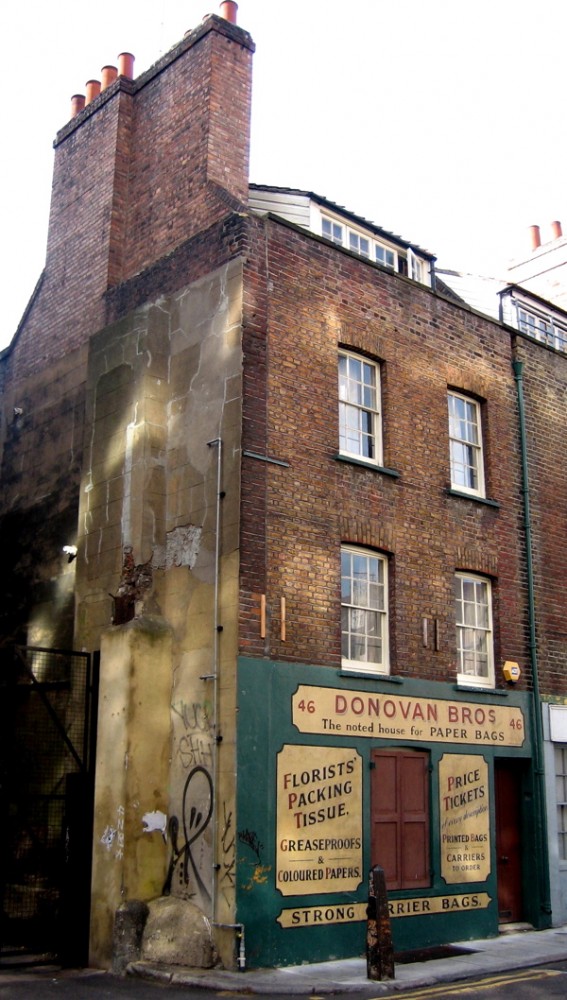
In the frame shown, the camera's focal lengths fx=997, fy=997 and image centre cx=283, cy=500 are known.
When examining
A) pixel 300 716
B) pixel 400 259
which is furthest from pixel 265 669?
pixel 400 259

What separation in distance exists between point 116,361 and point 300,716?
6.15m

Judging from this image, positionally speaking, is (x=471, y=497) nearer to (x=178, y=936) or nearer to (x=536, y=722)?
(x=536, y=722)

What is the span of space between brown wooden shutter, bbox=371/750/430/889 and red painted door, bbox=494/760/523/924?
198 centimetres

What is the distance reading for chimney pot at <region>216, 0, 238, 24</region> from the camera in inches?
645

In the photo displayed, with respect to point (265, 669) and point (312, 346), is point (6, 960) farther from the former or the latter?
point (312, 346)

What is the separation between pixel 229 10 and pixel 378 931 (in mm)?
14034

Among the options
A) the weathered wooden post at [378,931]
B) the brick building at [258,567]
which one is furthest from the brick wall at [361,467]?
the weathered wooden post at [378,931]

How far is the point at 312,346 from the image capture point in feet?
46.4

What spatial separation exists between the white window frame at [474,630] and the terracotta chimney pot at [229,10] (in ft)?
32.1

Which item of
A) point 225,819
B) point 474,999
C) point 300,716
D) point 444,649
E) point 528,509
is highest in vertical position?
point 528,509

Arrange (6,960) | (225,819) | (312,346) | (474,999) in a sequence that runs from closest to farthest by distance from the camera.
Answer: (474,999) < (225,819) < (6,960) < (312,346)

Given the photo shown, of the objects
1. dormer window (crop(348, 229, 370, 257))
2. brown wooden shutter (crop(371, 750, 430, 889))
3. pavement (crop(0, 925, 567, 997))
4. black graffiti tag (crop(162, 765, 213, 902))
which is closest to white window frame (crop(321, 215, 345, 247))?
dormer window (crop(348, 229, 370, 257))

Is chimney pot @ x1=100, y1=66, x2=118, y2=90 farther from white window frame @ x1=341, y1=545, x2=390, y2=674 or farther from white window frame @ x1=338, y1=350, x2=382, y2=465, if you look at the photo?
white window frame @ x1=341, y1=545, x2=390, y2=674

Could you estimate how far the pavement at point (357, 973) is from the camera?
1074 cm
